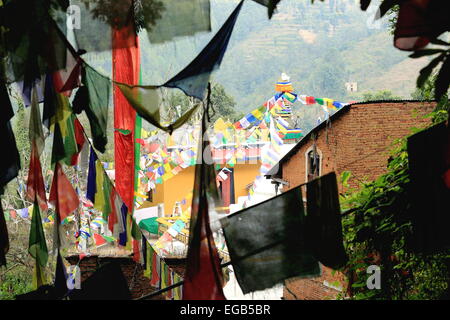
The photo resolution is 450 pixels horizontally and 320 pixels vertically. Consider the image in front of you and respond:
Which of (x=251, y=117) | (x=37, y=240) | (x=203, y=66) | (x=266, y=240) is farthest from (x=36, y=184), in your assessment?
(x=251, y=117)

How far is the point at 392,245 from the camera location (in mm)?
4945

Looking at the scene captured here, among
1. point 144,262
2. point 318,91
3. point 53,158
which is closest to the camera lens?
point 53,158

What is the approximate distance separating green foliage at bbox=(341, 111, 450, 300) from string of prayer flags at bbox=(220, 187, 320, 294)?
1.49 m

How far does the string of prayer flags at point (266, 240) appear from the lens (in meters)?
3.23

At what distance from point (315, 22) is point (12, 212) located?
88452 millimetres

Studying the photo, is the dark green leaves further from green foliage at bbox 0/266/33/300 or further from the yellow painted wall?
the yellow painted wall

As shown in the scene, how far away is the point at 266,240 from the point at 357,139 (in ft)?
27.8

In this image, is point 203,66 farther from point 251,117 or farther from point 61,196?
point 251,117

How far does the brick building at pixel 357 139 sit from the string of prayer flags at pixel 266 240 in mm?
7452

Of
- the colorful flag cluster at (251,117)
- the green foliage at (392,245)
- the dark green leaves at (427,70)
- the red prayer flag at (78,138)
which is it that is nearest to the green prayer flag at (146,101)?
the red prayer flag at (78,138)

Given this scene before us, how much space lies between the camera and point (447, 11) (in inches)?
99.3

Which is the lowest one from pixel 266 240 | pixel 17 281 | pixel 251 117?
pixel 17 281
